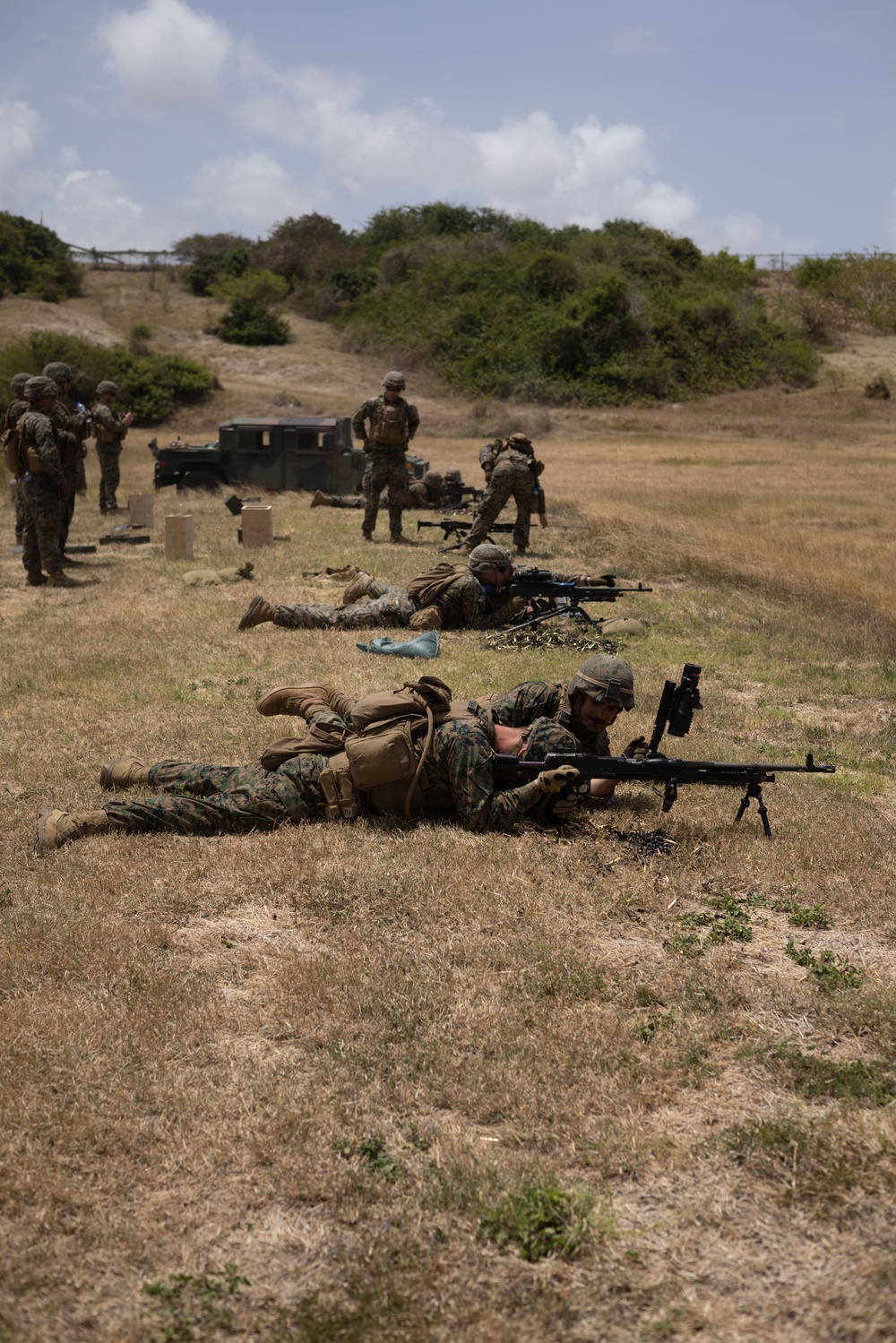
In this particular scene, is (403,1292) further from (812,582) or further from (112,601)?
(812,582)

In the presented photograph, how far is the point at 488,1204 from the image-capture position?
10.9 feet

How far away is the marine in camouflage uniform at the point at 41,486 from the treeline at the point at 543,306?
29.9m

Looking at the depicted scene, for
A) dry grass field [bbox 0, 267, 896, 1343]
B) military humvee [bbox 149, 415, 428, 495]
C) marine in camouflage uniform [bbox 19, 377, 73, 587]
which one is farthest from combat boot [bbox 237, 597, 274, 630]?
military humvee [bbox 149, 415, 428, 495]

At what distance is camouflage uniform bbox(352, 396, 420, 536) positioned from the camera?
49.7 ft

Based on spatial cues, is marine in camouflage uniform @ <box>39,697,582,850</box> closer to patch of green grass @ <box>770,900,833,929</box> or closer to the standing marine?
patch of green grass @ <box>770,900,833,929</box>

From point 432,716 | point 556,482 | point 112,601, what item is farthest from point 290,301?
point 432,716

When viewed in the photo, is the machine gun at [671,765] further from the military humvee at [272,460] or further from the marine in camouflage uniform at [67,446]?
the military humvee at [272,460]

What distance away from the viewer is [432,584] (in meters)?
10.7

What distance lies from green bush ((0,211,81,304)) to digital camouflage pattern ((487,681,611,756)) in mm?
45603

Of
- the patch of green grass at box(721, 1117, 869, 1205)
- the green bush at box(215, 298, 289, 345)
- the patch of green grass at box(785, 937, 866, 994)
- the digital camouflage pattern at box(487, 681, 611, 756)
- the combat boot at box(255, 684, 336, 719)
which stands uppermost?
the green bush at box(215, 298, 289, 345)

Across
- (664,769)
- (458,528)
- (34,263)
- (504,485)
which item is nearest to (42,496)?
(504,485)

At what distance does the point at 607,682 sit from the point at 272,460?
16283mm

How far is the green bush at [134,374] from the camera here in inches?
1331

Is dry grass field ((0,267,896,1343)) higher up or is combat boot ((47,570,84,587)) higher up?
combat boot ((47,570,84,587))
